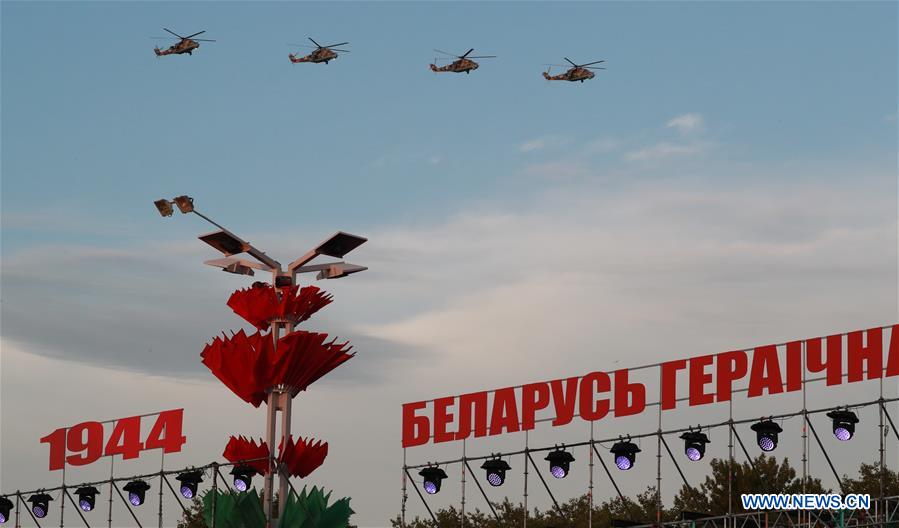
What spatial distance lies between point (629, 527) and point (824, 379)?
660cm

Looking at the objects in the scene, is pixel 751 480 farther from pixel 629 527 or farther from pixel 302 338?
pixel 302 338

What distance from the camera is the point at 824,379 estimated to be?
39844mm

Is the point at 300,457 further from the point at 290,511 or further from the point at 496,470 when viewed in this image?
the point at 496,470

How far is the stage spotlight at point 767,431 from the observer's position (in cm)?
3906

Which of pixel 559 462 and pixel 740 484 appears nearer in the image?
A: pixel 559 462

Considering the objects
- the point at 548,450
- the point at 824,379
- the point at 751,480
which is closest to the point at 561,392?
the point at 548,450

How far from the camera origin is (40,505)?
5069 cm

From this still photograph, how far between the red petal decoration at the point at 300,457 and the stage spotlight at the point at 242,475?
1.38 meters

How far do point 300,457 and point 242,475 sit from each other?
420 cm

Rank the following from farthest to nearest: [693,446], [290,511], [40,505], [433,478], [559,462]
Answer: [40,505] < [433,478] < [559,462] < [693,446] < [290,511]

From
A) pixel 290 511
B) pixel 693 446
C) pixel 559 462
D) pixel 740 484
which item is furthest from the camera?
pixel 740 484

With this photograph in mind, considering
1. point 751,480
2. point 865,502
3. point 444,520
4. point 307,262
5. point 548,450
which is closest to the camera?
point 865,502

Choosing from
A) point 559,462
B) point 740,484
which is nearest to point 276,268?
point 559,462

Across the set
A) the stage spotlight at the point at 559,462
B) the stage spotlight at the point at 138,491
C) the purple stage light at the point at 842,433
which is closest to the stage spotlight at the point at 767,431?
the purple stage light at the point at 842,433
